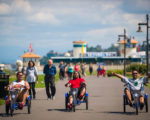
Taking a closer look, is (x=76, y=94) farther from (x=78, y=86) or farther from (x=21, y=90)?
(x=21, y=90)

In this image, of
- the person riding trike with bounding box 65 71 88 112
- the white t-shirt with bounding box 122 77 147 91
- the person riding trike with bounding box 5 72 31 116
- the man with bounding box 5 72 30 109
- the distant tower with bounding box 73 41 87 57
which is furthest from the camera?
the distant tower with bounding box 73 41 87 57

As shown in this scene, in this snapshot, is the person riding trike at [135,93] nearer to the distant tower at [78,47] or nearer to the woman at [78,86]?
the woman at [78,86]

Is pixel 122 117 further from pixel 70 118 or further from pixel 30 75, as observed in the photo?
pixel 30 75

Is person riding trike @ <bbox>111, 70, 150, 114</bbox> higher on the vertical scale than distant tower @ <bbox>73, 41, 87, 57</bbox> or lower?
lower

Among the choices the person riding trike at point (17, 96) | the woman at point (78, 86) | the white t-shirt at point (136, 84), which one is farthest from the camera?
the woman at point (78, 86)

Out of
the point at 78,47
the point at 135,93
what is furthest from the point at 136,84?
the point at 78,47

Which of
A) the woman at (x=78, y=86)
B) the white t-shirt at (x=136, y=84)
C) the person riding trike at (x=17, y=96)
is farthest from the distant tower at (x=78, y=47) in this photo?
the person riding trike at (x=17, y=96)

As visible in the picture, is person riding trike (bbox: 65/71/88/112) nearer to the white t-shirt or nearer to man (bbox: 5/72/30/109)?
man (bbox: 5/72/30/109)

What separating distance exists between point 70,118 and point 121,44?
10086 cm

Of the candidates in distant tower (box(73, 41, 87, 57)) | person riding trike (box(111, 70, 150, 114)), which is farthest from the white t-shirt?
distant tower (box(73, 41, 87, 57))

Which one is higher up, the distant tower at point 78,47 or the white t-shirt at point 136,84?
the distant tower at point 78,47

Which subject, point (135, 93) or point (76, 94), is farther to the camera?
point (76, 94)

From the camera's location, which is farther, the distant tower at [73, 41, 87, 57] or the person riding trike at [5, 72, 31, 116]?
the distant tower at [73, 41, 87, 57]

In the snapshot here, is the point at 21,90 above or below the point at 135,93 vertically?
above
